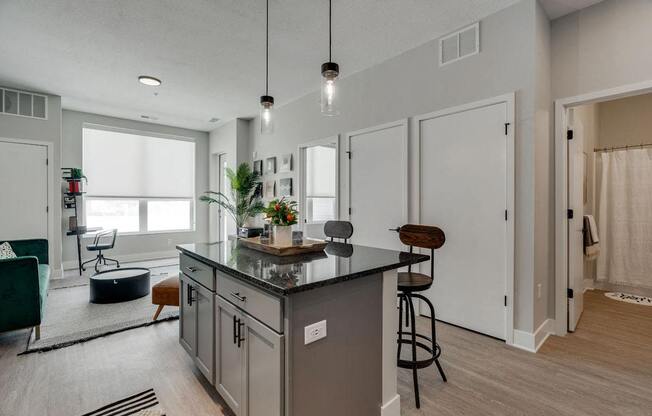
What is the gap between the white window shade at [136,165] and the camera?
6070 millimetres

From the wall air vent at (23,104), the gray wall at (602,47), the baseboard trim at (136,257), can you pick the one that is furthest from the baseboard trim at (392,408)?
the baseboard trim at (136,257)

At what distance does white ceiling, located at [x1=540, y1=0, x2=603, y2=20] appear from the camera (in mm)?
2637

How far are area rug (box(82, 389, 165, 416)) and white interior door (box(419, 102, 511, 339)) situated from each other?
2.58 m

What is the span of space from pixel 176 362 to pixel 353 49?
3445 millimetres

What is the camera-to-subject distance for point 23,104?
473cm

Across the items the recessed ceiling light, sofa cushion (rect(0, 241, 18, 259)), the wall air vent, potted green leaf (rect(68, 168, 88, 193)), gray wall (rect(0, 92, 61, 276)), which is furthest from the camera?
potted green leaf (rect(68, 168, 88, 193))

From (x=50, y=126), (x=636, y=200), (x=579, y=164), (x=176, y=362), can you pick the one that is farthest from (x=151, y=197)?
(x=636, y=200)

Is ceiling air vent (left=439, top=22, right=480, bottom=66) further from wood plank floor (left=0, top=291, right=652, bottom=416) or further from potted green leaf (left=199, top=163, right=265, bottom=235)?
potted green leaf (left=199, top=163, right=265, bottom=235)

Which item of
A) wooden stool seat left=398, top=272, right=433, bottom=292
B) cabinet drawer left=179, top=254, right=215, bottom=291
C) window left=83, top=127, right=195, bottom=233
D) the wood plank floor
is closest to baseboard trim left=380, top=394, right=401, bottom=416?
the wood plank floor

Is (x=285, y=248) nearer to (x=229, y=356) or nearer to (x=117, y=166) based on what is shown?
(x=229, y=356)

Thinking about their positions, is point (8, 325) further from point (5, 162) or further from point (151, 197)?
point (151, 197)

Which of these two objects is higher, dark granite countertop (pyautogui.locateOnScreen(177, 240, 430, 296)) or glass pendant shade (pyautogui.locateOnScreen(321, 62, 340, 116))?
glass pendant shade (pyautogui.locateOnScreen(321, 62, 340, 116))

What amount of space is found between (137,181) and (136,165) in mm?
337

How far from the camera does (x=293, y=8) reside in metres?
2.74
